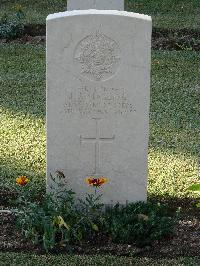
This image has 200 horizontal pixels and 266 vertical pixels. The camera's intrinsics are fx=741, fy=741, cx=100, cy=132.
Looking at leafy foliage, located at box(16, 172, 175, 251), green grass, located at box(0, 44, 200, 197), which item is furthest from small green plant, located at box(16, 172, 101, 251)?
green grass, located at box(0, 44, 200, 197)

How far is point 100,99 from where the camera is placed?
5.12m

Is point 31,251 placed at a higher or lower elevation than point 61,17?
lower

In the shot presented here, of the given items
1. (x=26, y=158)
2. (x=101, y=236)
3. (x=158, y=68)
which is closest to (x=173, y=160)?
(x=26, y=158)

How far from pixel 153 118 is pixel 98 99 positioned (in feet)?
9.77

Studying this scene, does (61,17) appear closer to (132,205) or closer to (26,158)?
(132,205)

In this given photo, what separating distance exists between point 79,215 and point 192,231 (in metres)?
0.81

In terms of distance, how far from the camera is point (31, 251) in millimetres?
4898

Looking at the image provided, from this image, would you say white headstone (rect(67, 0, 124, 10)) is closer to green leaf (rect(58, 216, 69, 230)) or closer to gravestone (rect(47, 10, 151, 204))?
gravestone (rect(47, 10, 151, 204))

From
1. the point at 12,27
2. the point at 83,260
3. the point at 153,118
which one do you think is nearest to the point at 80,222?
the point at 83,260

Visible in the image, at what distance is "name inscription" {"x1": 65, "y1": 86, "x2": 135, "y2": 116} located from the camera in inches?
201

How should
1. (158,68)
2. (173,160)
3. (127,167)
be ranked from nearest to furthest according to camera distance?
(127,167) < (173,160) < (158,68)

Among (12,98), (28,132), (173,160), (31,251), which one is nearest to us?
(31,251)

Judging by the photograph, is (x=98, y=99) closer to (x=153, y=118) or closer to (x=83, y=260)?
(x=83, y=260)

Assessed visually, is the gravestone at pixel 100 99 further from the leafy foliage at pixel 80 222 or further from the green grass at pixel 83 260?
the green grass at pixel 83 260
